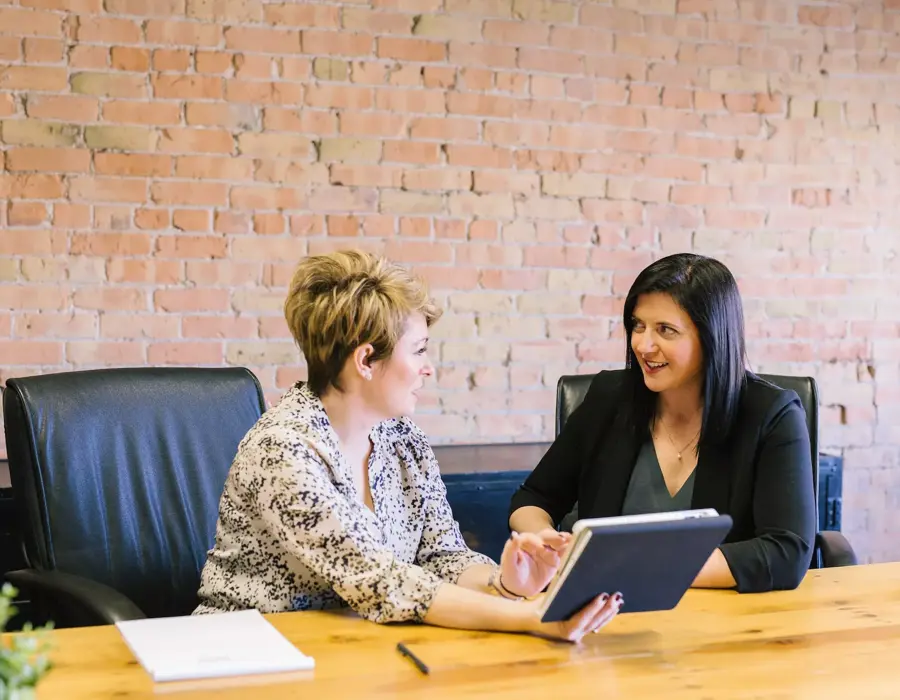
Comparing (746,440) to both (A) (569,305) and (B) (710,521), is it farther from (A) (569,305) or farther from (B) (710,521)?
(A) (569,305)

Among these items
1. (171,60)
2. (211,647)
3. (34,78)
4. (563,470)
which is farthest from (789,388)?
(34,78)

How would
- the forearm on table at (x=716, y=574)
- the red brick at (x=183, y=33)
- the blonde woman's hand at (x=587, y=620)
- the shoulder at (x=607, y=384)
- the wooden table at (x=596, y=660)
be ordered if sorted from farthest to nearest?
the red brick at (x=183, y=33) → the shoulder at (x=607, y=384) → the forearm on table at (x=716, y=574) → the blonde woman's hand at (x=587, y=620) → the wooden table at (x=596, y=660)

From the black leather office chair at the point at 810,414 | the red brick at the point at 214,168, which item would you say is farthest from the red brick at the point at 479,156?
the black leather office chair at the point at 810,414

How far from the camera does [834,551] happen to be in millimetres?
2266

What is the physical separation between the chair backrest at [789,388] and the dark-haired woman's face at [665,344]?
0.76ft

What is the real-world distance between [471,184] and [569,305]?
0.48 m

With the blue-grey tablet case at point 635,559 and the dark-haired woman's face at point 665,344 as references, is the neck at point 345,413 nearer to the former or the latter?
the blue-grey tablet case at point 635,559

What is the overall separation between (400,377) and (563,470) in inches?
26.1

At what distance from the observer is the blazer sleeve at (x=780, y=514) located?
1852mm

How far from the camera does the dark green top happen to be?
86.0 inches

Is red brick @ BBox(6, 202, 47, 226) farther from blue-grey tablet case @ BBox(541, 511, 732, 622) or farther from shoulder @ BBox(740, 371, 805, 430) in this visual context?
blue-grey tablet case @ BBox(541, 511, 732, 622)

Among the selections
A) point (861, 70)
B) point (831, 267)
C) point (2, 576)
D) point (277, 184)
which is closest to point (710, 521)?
point (2, 576)

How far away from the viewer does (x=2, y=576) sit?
2488 mm

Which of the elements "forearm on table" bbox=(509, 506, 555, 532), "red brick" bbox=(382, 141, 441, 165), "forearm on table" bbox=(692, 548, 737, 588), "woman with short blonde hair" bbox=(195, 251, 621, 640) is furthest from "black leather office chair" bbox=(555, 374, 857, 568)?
"red brick" bbox=(382, 141, 441, 165)
